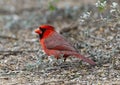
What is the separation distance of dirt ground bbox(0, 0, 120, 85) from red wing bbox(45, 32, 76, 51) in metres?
0.18

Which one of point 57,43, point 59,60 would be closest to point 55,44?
point 57,43

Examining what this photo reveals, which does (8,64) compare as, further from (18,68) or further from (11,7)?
(11,7)

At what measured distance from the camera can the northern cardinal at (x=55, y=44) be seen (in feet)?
23.7

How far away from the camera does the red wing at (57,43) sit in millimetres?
7293

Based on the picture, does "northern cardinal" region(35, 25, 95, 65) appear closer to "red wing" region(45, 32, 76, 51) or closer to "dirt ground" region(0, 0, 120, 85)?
"red wing" region(45, 32, 76, 51)

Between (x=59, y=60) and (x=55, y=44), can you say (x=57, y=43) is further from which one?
(x=59, y=60)

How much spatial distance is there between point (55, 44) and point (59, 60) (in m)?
0.26

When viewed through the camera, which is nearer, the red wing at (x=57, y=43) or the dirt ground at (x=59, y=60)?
the dirt ground at (x=59, y=60)

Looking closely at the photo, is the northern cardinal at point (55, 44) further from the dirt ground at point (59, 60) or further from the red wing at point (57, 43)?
the dirt ground at point (59, 60)

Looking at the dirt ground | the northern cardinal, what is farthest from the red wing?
the dirt ground

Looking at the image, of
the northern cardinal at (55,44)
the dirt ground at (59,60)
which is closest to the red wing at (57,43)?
the northern cardinal at (55,44)

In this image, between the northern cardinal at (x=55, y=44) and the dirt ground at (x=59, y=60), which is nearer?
the dirt ground at (x=59, y=60)

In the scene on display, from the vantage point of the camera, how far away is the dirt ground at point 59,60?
680 cm

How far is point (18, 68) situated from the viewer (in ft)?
24.3
